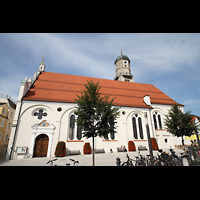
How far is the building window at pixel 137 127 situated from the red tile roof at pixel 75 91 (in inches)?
84.0

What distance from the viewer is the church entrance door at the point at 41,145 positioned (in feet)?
49.9

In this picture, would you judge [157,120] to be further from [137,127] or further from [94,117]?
[94,117]

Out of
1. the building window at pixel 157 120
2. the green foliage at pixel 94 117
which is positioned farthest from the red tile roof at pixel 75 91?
the green foliage at pixel 94 117

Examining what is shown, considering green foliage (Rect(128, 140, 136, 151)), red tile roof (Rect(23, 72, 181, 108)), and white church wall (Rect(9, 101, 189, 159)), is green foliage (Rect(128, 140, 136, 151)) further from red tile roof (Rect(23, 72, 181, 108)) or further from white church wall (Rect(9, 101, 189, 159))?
red tile roof (Rect(23, 72, 181, 108))

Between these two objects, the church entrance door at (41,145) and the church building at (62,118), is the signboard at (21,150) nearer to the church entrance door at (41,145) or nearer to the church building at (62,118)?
the church building at (62,118)

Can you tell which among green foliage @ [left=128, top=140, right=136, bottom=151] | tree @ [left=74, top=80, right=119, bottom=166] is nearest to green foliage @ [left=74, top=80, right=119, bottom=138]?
tree @ [left=74, top=80, right=119, bottom=166]

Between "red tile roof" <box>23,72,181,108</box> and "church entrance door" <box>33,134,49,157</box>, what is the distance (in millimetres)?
5006

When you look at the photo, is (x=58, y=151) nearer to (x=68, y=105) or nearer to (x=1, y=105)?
(x=68, y=105)

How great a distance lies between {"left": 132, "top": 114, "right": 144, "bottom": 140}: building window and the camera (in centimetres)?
1945
